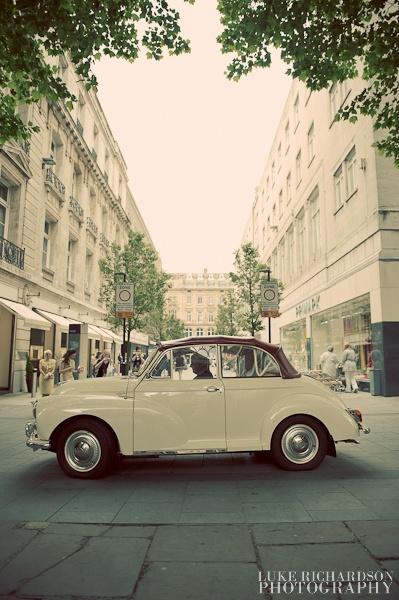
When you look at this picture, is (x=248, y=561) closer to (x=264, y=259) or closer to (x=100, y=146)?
(x=100, y=146)

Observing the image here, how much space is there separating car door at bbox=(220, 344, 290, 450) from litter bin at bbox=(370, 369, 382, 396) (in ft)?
33.5

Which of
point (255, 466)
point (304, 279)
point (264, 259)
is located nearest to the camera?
point (255, 466)

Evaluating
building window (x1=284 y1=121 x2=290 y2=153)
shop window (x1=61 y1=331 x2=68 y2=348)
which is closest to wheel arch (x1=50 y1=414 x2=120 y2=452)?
shop window (x1=61 y1=331 x2=68 y2=348)

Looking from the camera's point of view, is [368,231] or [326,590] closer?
[326,590]

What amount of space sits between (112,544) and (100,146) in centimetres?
3083

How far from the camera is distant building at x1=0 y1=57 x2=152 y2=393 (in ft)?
54.0

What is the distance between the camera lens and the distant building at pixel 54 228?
16.5 meters

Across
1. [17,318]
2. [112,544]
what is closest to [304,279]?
[17,318]

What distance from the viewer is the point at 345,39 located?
721 centimetres

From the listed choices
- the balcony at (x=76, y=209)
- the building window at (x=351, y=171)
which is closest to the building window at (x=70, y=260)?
the balcony at (x=76, y=209)

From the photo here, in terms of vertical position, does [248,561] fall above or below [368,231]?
below

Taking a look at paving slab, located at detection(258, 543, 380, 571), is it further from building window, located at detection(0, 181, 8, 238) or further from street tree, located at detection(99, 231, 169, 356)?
street tree, located at detection(99, 231, 169, 356)

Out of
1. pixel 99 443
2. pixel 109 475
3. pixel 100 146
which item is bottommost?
pixel 109 475

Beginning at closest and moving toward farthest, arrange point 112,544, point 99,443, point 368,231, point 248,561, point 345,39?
point 248,561
point 112,544
point 99,443
point 345,39
point 368,231
